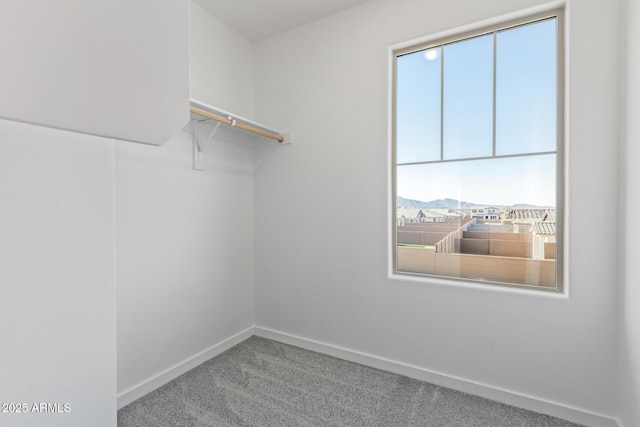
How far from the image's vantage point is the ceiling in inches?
90.0

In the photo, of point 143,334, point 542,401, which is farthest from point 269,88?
point 542,401

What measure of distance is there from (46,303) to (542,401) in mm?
2466

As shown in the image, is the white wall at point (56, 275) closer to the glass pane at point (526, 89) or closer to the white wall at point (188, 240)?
the white wall at point (188, 240)

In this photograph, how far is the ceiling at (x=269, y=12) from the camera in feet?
7.50

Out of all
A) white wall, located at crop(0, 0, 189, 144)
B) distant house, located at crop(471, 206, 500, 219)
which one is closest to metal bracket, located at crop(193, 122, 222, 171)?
white wall, located at crop(0, 0, 189, 144)

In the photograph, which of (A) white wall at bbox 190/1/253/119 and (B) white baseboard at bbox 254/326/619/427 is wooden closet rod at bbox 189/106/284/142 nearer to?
(A) white wall at bbox 190/1/253/119

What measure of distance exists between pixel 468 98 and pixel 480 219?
32.8 inches

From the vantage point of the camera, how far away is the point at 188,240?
90.0 inches

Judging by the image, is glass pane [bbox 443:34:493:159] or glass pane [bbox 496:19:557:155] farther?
glass pane [bbox 443:34:493:159]

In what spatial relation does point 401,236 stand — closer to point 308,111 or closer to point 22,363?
point 308,111

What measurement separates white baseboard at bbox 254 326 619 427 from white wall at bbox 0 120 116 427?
5.51 feet

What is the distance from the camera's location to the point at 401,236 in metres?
2.31

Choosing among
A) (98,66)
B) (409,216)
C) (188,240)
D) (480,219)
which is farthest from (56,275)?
(480,219)

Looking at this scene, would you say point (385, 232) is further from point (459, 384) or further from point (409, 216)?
point (459, 384)
